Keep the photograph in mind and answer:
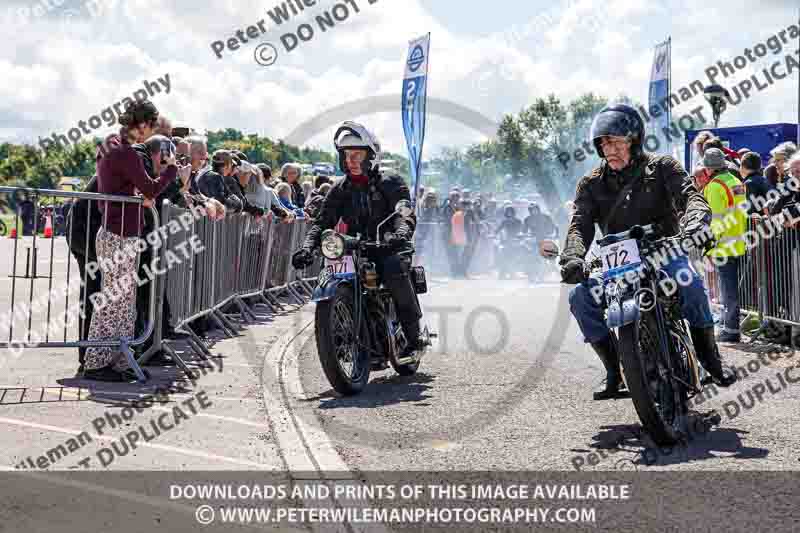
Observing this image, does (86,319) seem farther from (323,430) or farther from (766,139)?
(766,139)

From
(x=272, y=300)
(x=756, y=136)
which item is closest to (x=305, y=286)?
(x=272, y=300)

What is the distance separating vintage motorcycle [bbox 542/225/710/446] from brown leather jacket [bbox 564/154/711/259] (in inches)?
9.8

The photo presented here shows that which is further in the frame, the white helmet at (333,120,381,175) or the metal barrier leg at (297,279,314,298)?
the metal barrier leg at (297,279,314,298)

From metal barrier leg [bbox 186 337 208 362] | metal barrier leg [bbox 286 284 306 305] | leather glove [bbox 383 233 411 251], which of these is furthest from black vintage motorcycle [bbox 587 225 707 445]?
metal barrier leg [bbox 286 284 306 305]

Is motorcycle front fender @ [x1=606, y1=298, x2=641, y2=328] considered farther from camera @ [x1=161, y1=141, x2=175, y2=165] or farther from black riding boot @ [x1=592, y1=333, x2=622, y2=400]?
camera @ [x1=161, y1=141, x2=175, y2=165]

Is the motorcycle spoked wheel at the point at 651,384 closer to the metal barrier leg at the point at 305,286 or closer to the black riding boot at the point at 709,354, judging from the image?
the black riding boot at the point at 709,354

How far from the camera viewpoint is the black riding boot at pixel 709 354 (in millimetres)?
6680

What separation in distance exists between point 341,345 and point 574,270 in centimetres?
222

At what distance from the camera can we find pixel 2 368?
28.1 ft

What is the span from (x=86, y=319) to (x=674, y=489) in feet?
16.8

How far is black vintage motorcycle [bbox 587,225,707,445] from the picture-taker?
5832mm

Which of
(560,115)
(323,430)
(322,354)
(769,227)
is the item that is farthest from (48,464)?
(560,115)

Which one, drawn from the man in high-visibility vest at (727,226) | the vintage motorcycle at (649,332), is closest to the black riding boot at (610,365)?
the vintage motorcycle at (649,332)

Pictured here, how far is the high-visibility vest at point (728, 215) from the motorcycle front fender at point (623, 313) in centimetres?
614
